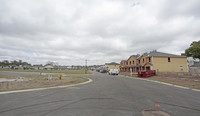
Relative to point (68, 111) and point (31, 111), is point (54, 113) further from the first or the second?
point (31, 111)

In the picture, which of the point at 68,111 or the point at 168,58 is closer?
the point at 68,111

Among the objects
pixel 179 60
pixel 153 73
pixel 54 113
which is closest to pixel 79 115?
pixel 54 113

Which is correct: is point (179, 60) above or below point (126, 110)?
above

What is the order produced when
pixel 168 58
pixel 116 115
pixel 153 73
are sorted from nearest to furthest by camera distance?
pixel 116 115
pixel 153 73
pixel 168 58

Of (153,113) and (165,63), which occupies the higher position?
(165,63)

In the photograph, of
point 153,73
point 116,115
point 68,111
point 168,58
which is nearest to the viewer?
point 116,115

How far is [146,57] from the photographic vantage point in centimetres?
3662

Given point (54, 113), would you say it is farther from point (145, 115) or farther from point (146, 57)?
point (146, 57)

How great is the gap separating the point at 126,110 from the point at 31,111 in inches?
178

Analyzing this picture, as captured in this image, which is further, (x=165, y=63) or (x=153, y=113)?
(x=165, y=63)

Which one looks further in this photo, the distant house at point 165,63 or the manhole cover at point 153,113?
the distant house at point 165,63

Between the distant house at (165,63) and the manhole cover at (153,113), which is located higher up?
the distant house at (165,63)

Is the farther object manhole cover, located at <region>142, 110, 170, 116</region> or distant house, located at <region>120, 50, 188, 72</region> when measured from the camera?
distant house, located at <region>120, 50, 188, 72</region>

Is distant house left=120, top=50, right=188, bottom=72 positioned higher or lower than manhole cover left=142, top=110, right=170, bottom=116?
higher
